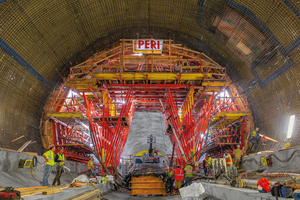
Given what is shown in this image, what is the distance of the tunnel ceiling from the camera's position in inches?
365

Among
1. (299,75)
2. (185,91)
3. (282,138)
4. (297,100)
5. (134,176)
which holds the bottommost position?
(134,176)

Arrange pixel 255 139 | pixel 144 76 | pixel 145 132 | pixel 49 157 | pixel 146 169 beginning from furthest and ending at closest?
Answer: pixel 145 132 < pixel 146 169 < pixel 255 139 < pixel 144 76 < pixel 49 157

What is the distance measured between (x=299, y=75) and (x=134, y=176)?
844 centimetres

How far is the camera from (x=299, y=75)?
890 cm

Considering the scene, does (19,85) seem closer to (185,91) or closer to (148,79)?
(148,79)

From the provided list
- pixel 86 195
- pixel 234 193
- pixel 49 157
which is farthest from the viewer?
pixel 49 157

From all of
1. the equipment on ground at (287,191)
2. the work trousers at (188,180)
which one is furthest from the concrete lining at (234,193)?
the work trousers at (188,180)

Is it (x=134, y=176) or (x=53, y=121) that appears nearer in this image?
(x=134, y=176)

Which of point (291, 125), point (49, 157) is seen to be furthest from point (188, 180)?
point (49, 157)

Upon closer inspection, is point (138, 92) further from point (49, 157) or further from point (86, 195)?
point (86, 195)

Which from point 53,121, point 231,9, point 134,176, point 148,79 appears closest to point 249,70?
point 231,9

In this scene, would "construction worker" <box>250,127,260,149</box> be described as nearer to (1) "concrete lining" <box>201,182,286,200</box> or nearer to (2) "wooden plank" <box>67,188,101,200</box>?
(1) "concrete lining" <box>201,182,286,200</box>

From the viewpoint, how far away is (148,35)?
1503 centimetres

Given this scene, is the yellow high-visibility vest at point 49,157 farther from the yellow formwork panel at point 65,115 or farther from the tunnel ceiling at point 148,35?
the yellow formwork panel at point 65,115
